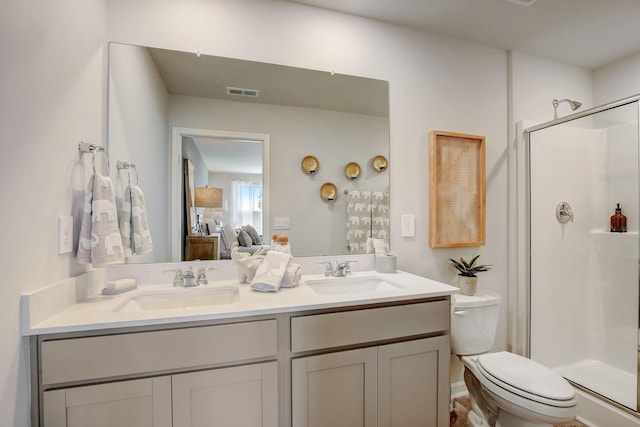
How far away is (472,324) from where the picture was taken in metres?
1.73

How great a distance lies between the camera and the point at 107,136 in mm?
1428

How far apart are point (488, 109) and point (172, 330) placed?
2.41 m

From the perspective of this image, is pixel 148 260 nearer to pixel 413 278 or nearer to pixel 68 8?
pixel 68 8

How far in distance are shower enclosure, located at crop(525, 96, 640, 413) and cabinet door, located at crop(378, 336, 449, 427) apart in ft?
A: 4.03

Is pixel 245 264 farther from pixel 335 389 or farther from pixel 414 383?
pixel 414 383

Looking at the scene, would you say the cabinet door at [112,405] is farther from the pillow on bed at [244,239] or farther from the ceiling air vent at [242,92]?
the ceiling air vent at [242,92]

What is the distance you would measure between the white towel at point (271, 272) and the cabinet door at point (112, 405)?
487 millimetres

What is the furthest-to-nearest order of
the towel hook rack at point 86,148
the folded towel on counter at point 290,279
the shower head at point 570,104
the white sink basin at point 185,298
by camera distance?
the shower head at point 570,104 → the folded towel on counter at point 290,279 → the white sink basin at point 185,298 → the towel hook rack at point 86,148

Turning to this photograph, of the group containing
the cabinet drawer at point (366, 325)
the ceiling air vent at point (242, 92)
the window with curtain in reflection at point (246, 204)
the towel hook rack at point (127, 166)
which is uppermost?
the ceiling air vent at point (242, 92)

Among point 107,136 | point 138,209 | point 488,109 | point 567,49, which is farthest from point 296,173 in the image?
point 567,49

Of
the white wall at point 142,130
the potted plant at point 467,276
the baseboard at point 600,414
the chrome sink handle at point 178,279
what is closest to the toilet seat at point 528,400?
the potted plant at point 467,276

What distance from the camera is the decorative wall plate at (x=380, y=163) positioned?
1.89 metres

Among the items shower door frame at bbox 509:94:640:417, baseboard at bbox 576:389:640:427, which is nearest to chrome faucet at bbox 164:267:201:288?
shower door frame at bbox 509:94:640:417

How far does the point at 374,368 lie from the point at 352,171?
110 cm
